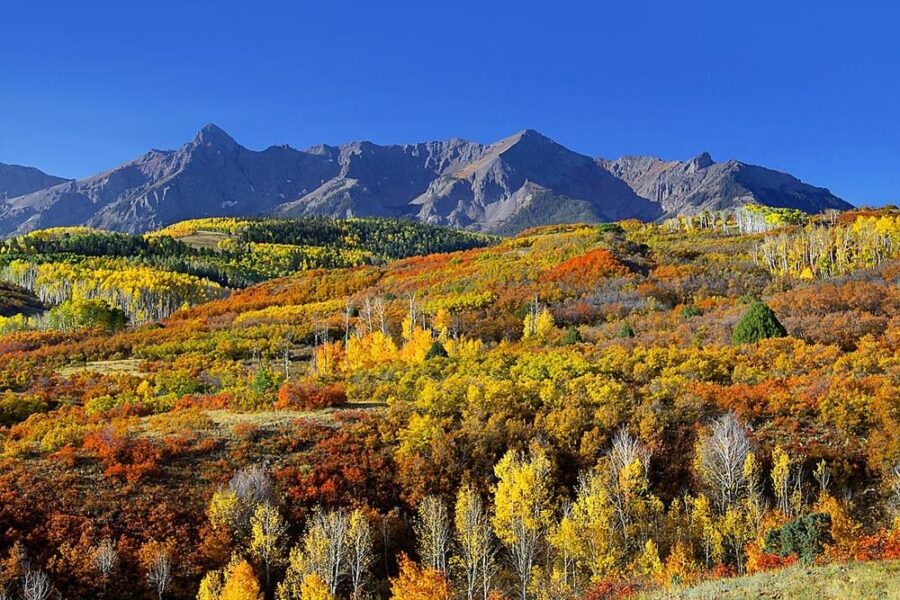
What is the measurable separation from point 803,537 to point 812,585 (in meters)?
8.49

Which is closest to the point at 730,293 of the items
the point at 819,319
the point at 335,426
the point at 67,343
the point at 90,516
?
the point at 819,319

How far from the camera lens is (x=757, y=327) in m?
47.9

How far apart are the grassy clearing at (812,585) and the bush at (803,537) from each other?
499 centimetres

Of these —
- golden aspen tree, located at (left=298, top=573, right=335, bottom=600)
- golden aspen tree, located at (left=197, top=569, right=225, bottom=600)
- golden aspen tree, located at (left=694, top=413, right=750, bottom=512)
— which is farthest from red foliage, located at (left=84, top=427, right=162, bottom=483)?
golden aspen tree, located at (left=694, top=413, right=750, bottom=512)

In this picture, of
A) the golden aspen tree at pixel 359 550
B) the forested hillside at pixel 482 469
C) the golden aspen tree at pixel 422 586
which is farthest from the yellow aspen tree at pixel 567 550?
the golden aspen tree at pixel 359 550

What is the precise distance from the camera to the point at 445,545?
27969mm

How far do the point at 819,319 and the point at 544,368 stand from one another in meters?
24.4

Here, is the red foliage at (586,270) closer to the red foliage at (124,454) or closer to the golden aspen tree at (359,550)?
the red foliage at (124,454)

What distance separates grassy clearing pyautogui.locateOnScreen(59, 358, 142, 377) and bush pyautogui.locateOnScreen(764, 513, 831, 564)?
182 feet

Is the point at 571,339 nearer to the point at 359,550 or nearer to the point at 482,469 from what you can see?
the point at 482,469

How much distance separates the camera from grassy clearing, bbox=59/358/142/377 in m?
62.9

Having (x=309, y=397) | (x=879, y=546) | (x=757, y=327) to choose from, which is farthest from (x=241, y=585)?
(x=757, y=327)

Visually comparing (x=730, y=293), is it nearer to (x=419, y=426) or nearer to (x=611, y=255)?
(x=611, y=255)

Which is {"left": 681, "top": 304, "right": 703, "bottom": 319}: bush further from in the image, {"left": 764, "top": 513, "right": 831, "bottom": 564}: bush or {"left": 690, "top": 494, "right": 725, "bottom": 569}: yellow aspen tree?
{"left": 764, "top": 513, "right": 831, "bottom": 564}: bush
